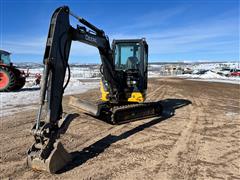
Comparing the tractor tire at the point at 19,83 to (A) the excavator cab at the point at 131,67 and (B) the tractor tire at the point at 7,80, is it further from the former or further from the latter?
(A) the excavator cab at the point at 131,67

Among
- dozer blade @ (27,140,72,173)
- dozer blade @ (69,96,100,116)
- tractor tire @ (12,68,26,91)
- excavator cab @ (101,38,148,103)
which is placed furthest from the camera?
tractor tire @ (12,68,26,91)

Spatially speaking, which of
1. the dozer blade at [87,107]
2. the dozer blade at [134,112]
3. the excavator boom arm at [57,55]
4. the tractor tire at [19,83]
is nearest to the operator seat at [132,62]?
the dozer blade at [134,112]

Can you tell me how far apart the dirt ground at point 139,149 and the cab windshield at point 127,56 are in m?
2.05

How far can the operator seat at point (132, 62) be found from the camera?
8547mm

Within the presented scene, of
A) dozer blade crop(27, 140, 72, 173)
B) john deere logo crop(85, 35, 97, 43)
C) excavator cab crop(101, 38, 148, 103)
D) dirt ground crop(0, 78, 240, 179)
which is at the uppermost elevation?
john deere logo crop(85, 35, 97, 43)

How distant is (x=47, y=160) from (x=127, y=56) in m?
5.44

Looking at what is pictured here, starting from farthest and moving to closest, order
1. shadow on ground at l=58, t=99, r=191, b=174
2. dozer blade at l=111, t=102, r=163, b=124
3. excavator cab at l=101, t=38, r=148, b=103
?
1. excavator cab at l=101, t=38, r=148, b=103
2. dozer blade at l=111, t=102, r=163, b=124
3. shadow on ground at l=58, t=99, r=191, b=174

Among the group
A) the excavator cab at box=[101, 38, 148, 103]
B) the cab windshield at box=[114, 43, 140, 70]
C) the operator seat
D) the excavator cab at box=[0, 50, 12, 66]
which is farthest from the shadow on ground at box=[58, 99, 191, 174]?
the excavator cab at box=[0, 50, 12, 66]

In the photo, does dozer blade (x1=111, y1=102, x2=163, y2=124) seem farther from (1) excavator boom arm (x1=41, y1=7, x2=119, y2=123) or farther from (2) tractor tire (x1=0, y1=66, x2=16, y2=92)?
(2) tractor tire (x1=0, y1=66, x2=16, y2=92)

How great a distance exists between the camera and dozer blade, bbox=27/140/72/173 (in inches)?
160

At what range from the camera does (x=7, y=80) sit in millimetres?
15359

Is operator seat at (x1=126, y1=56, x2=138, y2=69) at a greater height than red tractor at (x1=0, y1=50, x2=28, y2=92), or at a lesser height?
greater

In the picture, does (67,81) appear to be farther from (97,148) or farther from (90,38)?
(97,148)

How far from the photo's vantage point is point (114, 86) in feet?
25.4
